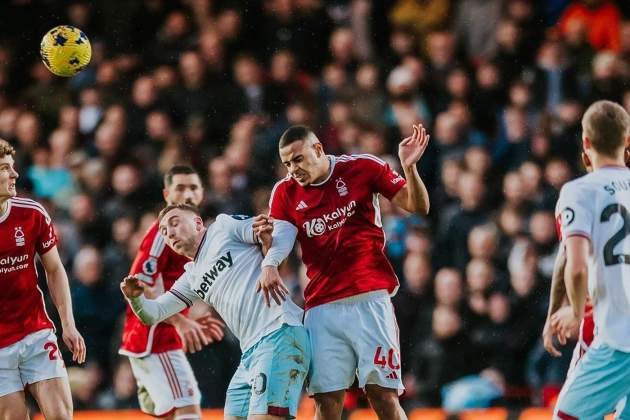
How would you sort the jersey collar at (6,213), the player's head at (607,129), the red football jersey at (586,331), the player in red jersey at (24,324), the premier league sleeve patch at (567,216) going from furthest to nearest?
the jersey collar at (6,213) < the player in red jersey at (24,324) < the red football jersey at (586,331) < the player's head at (607,129) < the premier league sleeve patch at (567,216)

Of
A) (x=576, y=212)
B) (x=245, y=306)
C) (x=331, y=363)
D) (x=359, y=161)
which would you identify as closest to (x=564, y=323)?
(x=576, y=212)

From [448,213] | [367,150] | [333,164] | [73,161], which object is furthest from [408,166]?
[73,161]

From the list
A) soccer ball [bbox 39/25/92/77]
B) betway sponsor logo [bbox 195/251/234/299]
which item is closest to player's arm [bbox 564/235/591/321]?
betway sponsor logo [bbox 195/251/234/299]

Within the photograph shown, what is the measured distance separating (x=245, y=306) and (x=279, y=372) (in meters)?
0.46

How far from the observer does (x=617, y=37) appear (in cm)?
1195

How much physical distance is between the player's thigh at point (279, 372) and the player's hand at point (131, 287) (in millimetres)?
794

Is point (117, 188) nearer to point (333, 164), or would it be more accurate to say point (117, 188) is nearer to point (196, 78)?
point (196, 78)

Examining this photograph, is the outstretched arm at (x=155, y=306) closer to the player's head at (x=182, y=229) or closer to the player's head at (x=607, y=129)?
the player's head at (x=182, y=229)

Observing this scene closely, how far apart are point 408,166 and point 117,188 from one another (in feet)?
19.4

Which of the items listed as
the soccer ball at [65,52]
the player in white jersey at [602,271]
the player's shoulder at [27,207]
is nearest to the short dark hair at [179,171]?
the soccer ball at [65,52]

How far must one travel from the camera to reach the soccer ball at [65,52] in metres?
8.34

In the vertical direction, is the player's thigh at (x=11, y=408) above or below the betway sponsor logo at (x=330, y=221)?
below

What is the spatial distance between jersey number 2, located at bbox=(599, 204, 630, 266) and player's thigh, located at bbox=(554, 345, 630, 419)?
42cm

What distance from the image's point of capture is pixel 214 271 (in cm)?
667
